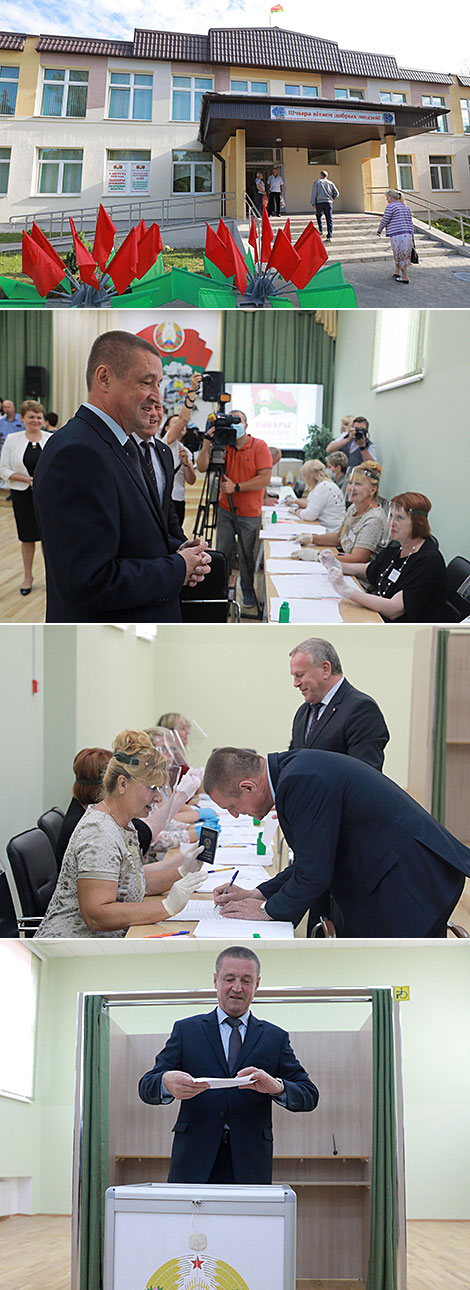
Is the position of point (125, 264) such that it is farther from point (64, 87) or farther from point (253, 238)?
point (64, 87)

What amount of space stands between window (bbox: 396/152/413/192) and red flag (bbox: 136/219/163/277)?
654 mm

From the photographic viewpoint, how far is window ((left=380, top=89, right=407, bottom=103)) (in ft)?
9.02

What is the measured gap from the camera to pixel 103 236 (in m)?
2.74

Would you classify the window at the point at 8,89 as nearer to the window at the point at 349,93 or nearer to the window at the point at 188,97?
the window at the point at 188,97

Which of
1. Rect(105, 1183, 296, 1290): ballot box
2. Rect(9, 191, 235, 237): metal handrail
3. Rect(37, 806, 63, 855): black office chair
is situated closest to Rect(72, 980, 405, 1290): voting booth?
Rect(105, 1183, 296, 1290): ballot box

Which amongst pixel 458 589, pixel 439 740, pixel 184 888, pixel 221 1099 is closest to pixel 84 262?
pixel 458 589

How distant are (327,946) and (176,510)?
1.46 m

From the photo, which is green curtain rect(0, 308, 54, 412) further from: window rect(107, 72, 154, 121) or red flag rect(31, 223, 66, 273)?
window rect(107, 72, 154, 121)

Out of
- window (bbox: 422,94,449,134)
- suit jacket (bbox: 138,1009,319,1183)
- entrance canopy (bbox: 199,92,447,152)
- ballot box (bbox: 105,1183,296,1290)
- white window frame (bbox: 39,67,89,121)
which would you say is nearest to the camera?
entrance canopy (bbox: 199,92,447,152)

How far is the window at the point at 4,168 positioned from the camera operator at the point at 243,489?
848 mm

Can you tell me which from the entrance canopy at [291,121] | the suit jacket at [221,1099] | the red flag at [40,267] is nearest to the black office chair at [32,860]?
the suit jacket at [221,1099]

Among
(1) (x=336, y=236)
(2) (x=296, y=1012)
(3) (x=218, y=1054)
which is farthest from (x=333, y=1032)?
(1) (x=336, y=236)

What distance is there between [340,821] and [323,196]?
1693 mm

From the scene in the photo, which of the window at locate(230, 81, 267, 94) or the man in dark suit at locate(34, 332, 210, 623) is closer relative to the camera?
the man in dark suit at locate(34, 332, 210, 623)
